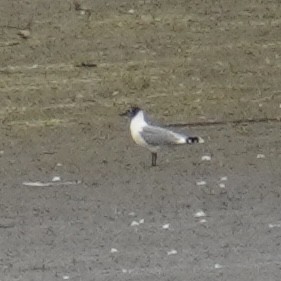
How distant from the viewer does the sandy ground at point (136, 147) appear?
9.36m

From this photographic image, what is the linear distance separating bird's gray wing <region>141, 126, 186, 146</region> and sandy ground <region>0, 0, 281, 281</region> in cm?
22

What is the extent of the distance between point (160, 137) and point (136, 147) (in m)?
0.92

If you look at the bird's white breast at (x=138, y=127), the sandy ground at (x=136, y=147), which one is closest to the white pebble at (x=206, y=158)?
the sandy ground at (x=136, y=147)

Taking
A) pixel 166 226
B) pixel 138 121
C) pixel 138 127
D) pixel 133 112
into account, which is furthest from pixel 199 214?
pixel 133 112

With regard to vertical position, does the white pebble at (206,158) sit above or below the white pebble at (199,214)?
above

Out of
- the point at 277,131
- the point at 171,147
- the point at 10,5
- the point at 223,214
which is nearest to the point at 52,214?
the point at 223,214

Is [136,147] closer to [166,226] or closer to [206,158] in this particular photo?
[206,158]

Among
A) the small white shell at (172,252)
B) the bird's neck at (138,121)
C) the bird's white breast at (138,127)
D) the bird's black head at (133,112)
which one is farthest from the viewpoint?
the bird's black head at (133,112)

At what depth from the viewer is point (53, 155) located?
13227mm

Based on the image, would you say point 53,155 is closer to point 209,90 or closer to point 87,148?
point 87,148

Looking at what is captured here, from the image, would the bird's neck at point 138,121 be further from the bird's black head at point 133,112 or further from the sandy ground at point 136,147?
the sandy ground at point 136,147

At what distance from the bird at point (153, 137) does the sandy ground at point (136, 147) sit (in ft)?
0.65

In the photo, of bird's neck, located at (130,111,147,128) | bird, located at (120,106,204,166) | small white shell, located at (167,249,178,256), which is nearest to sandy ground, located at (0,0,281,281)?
small white shell, located at (167,249,178,256)

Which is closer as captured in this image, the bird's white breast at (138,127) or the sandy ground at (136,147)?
the sandy ground at (136,147)
